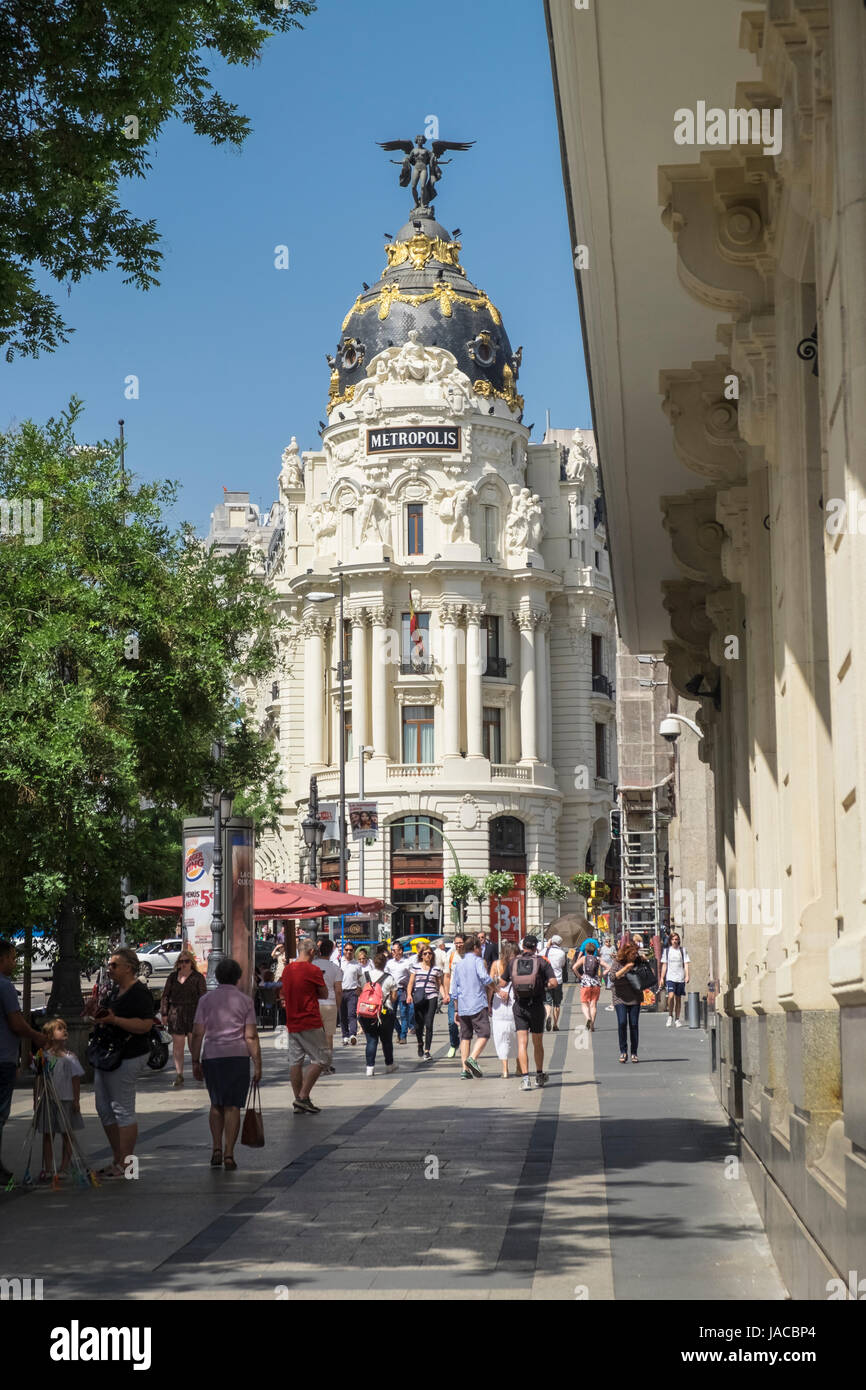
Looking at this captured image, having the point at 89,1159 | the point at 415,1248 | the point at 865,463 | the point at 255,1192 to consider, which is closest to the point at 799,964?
the point at 865,463

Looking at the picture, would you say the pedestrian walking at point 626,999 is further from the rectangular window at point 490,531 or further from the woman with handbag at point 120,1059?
the rectangular window at point 490,531

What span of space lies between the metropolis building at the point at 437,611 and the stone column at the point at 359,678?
83mm

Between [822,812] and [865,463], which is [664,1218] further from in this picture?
[865,463]

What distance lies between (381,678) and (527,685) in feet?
22.4

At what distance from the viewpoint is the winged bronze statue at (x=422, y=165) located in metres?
79.8

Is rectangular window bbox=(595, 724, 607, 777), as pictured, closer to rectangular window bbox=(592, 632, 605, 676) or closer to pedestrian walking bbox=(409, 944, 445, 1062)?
rectangular window bbox=(592, 632, 605, 676)

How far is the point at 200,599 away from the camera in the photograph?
25.5 metres

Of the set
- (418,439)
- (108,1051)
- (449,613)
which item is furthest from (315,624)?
(108,1051)

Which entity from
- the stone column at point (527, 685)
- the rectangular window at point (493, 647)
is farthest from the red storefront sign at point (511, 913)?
the rectangular window at point (493, 647)

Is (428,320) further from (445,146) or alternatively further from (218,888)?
(218,888)

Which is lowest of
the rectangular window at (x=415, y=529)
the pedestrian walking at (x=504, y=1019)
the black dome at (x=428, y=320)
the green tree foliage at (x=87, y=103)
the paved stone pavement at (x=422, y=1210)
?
the paved stone pavement at (x=422, y=1210)

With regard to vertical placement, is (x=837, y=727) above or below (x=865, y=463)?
below

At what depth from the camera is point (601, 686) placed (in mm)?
81750

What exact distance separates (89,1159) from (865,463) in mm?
10581
